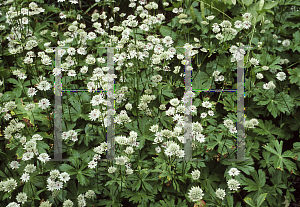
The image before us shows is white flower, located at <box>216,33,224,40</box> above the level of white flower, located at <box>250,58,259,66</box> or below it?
above

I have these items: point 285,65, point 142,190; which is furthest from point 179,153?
point 285,65

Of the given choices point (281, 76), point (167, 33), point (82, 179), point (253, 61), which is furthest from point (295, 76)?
point (82, 179)

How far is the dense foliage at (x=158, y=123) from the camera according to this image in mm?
2338

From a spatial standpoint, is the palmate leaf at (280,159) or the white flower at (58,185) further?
the palmate leaf at (280,159)

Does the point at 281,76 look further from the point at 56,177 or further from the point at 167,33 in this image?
the point at 56,177

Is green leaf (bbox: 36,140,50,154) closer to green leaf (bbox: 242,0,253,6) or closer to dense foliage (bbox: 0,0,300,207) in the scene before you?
dense foliage (bbox: 0,0,300,207)

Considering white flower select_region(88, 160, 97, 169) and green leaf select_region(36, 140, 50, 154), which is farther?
green leaf select_region(36, 140, 50, 154)

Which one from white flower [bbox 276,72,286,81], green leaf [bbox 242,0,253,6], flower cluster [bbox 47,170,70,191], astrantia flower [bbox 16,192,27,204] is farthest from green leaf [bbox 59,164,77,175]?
green leaf [bbox 242,0,253,6]

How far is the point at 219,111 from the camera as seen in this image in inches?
120

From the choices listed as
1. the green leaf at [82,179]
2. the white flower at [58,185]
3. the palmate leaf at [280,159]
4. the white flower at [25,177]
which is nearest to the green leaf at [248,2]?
the palmate leaf at [280,159]

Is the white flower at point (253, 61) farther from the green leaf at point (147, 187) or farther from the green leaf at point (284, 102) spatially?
the green leaf at point (147, 187)

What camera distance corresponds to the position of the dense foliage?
7.67ft

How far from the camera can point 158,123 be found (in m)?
2.76

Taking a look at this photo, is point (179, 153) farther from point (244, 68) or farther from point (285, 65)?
point (285, 65)
